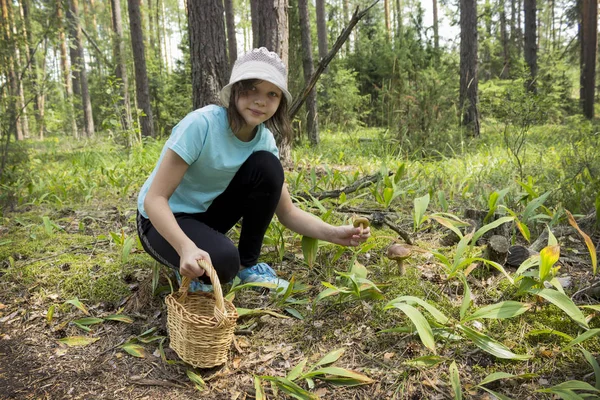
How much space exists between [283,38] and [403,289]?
9.48 ft

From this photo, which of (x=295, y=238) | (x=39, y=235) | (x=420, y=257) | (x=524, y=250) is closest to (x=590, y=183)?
(x=524, y=250)

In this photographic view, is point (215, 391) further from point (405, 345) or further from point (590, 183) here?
point (590, 183)

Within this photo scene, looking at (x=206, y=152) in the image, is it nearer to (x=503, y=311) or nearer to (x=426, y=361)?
(x=426, y=361)

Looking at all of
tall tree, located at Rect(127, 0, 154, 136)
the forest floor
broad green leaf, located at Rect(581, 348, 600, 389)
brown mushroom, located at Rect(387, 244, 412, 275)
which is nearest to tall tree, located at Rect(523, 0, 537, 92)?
tall tree, located at Rect(127, 0, 154, 136)

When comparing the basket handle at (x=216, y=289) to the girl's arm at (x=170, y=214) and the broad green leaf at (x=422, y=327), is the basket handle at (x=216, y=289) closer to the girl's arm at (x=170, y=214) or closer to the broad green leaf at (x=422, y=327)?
the girl's arm at (x=170, y=214)

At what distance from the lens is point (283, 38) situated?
3.90m

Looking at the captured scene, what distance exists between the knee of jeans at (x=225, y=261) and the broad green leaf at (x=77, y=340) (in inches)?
25.7

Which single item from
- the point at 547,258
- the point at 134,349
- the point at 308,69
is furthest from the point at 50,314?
the point at 308,69

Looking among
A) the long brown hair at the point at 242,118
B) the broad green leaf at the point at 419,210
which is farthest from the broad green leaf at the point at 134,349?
the broad green leaf at the point at 419,210

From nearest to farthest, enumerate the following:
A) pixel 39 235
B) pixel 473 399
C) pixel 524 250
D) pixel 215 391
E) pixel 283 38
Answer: pixel 473 399 < pixel 215 391 < pixel 524 250 < pixel 39 235 < pixel 283 38

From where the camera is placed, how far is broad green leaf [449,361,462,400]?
130 centimetres

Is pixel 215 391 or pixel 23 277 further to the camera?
pixel 23 277

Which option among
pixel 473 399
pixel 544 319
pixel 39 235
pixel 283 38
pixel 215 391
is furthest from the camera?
pixel 283 38

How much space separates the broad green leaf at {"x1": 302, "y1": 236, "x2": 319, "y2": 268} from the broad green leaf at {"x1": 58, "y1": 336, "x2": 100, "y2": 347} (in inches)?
41.2
